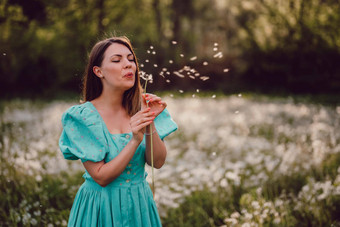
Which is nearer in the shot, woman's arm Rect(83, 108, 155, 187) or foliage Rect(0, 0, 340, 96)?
woman's arm Rect(83, 108, 155, 187)

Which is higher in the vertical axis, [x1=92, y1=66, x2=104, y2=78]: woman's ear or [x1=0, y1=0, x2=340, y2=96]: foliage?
[x1=0, y1=0, x2=340, y2=96]: foliage

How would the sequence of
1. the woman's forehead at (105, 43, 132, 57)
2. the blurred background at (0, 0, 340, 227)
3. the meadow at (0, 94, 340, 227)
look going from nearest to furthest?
the woman's forehead at (105, 43, 132, 57) → the meadow at (0, 94, 340, 227) → the blurred background at (0, 0, 340, 227)

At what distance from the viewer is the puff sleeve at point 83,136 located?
6.78ft

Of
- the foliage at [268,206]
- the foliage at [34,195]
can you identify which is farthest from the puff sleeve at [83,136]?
the foliage at [268,206]

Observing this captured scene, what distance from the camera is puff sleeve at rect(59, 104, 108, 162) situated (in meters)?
2.07

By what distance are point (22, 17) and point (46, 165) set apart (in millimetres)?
2170

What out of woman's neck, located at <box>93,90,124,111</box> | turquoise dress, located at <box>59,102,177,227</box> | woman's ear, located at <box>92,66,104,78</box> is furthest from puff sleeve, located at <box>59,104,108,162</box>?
woman's ear, located at <box>92,66,104,78</box>

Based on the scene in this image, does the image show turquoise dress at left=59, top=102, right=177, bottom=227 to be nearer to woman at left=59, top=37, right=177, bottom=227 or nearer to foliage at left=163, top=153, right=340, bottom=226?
woman at left=59, top=37, right=177, bottom=227

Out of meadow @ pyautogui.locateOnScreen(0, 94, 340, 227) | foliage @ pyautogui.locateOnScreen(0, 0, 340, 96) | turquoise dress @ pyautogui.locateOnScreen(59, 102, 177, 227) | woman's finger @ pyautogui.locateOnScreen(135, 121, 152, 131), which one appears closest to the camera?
woman's finger @ pyautogui.locateOnScreen(135, 121, 152, 131)

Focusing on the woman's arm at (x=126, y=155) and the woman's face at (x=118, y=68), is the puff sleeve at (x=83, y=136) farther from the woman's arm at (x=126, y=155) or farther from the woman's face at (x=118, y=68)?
the woman's face at (x=118, y=68)

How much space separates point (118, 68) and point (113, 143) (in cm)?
49

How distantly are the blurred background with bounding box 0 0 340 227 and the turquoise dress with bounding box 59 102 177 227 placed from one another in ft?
2.07

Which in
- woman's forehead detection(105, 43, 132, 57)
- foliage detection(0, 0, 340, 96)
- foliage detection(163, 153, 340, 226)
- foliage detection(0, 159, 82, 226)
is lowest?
foliage detection(163, 153, 340, 226)

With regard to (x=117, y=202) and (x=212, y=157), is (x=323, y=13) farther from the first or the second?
(x=117, y=202)
